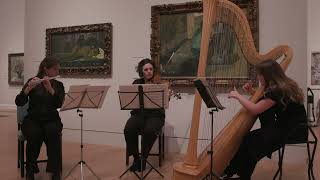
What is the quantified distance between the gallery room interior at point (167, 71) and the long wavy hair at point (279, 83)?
0.45 ft

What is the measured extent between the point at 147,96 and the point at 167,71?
1782mm

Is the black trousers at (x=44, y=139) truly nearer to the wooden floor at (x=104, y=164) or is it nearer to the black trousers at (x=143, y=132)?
the wooden floor at (x=104, y=164)

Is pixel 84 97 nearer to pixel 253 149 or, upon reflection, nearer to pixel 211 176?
pixel 211 176

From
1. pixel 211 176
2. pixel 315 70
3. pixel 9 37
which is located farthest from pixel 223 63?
pixel 9 37

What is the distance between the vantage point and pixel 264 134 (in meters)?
3.02

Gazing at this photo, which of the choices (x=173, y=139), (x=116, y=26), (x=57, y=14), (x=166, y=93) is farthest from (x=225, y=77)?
(x=57, y=14)

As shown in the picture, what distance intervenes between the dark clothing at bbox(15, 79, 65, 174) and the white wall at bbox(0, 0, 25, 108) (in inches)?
301

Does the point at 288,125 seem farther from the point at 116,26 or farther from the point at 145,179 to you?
the point at 116,26

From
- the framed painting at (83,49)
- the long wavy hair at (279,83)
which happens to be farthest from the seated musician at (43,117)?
the long wavy hair at (279,83)

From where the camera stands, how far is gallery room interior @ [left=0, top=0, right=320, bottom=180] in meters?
3.15

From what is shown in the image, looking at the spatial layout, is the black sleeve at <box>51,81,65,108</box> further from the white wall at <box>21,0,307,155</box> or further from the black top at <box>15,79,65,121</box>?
the white wall at <box>21,0,307,155</box>

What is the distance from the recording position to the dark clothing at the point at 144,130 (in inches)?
155

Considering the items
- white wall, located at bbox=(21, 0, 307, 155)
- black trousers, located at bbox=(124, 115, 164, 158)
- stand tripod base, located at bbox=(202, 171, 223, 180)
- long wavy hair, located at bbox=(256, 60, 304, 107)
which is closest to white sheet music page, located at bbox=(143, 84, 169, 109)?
black trousers, located at bbox=(124, 115, 164, 158)

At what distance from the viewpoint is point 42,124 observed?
145 inches
